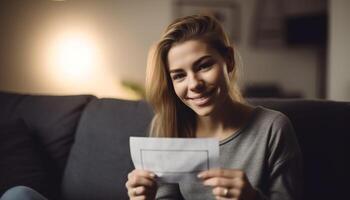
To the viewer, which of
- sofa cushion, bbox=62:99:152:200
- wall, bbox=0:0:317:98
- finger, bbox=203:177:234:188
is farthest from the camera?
wall, bbox=0:0:317:98

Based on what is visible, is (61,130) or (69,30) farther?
(69,30)

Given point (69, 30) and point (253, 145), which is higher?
point (69, 30)

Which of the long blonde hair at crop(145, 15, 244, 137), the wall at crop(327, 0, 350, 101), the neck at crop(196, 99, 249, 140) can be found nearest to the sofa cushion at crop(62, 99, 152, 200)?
the long blonde hair at crop(145, 15, 244, 137)

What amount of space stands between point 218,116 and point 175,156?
0.28 metres

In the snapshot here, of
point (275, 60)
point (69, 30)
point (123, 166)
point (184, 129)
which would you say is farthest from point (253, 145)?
point (275, 60)

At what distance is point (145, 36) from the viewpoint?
339 centimetres

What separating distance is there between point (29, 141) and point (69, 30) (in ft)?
5.46

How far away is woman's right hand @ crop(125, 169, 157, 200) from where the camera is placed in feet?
3.37

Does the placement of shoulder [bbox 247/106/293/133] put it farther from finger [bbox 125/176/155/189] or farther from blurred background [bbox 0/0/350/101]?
blurred background [bbox 0/0/350/101]

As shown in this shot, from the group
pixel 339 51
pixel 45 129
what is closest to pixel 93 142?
pixel 45 129

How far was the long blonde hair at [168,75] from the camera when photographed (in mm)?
1145

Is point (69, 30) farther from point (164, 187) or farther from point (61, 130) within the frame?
point (164, 187)

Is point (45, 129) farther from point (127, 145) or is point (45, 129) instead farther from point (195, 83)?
point (195, 83)

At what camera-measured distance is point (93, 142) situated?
Answer: 159cm
